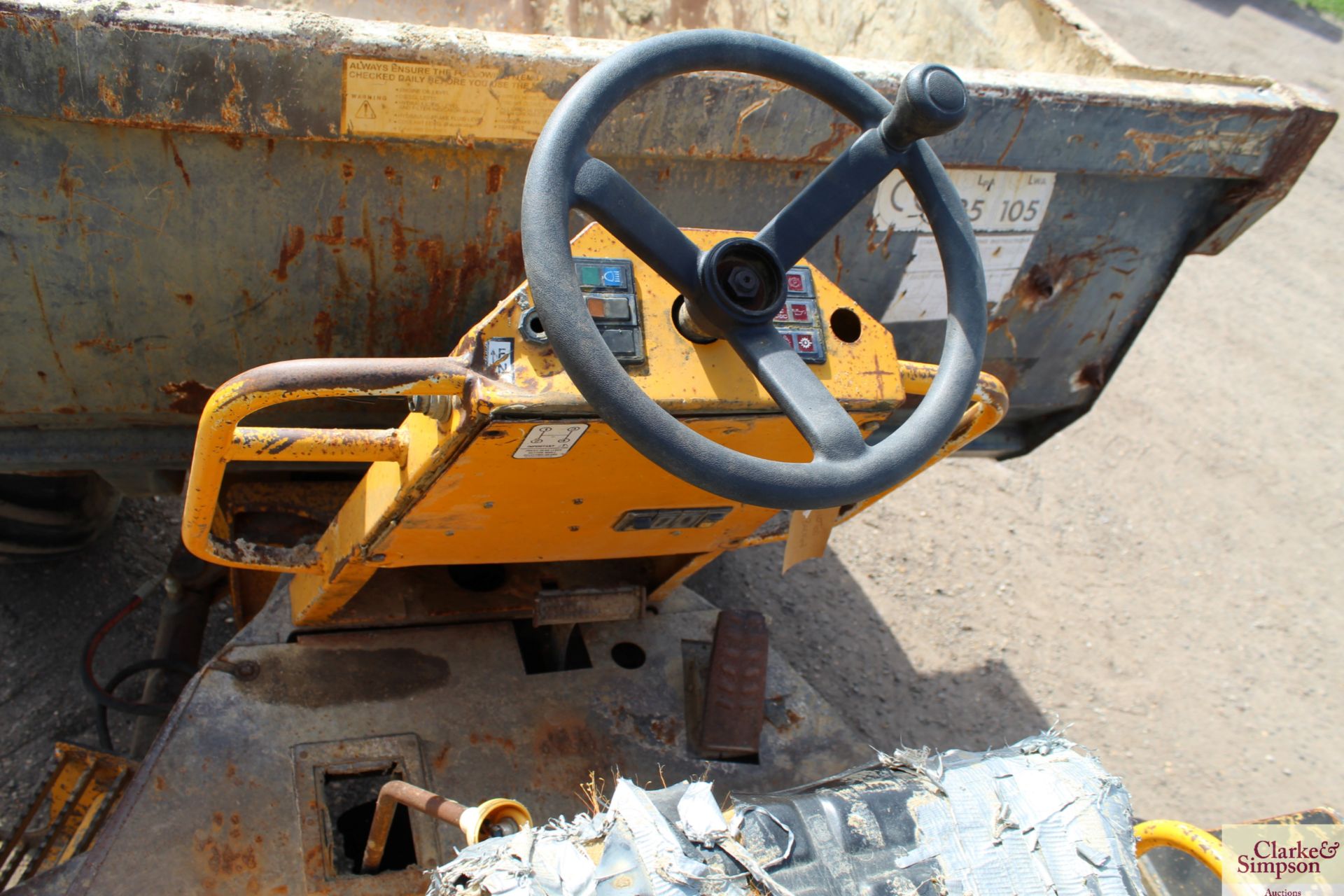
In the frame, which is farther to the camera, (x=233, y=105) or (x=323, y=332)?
(x=323, y=332)

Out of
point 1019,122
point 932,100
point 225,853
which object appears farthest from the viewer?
point 1019,122

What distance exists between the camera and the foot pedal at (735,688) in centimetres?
209

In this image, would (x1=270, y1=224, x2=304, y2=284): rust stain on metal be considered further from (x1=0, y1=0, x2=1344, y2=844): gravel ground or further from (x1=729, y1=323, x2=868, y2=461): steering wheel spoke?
(x1=0, y1=0, x2=1344, y2=844): gravel ground

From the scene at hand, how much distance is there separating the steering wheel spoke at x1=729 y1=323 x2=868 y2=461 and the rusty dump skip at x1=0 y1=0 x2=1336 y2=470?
2.24ft

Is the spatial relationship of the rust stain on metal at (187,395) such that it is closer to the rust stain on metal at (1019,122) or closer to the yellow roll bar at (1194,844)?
the rust stain on metal at (1019,122)

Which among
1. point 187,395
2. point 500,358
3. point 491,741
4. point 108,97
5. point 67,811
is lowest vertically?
point 67,811

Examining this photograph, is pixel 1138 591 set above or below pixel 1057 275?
below

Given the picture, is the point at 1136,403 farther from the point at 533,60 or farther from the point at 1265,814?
the point at 533,60

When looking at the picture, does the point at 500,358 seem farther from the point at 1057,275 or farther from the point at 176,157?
the point at 1057,275

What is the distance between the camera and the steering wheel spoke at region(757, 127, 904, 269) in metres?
1.40

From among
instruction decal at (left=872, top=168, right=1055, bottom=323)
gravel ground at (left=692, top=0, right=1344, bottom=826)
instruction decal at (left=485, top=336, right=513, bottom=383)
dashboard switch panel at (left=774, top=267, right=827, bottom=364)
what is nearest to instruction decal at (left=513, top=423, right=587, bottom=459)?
instruction decal at (left=485, top=336, right=513, bottom=383)

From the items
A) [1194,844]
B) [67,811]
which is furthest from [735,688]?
[67,811]

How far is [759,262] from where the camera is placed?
1.36 meters

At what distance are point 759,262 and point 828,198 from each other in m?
0.15
